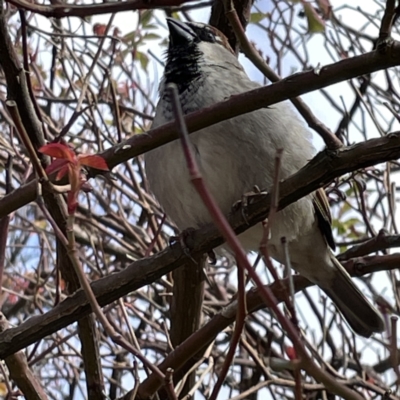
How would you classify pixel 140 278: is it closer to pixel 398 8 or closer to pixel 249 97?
pixel 249 97

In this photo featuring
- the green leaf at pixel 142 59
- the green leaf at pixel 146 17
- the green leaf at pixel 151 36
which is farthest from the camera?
the green leaf at pixel 142 59

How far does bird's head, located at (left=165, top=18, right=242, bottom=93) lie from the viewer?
3076mm

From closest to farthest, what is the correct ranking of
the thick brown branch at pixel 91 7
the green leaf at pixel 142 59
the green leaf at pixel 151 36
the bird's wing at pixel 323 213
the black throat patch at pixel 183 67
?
the thick brown branch at pixel 91 7
the black throat patch at pixel 183 67
the bird's wing at pixel 323 213
the green leaf at pixel 151 36
the green leaf at pixel 142 59

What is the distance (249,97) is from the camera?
170 centimetres

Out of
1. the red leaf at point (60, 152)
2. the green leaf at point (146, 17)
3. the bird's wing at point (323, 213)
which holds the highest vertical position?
the green leaf at point (146, 17)

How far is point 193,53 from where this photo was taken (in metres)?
3.21

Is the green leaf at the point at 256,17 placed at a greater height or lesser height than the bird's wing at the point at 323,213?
greater

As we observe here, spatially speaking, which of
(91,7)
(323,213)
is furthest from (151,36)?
(91,7)

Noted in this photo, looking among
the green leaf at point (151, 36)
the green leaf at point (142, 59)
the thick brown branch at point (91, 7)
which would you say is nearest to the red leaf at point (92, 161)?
the thick brown branch at point (91, 7)

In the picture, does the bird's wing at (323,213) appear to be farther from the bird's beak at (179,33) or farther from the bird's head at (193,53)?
the bird's beak at (179,33)

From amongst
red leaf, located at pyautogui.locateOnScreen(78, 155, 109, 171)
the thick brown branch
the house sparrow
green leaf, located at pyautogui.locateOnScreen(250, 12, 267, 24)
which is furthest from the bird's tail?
red leaf, located at pyautogui.locateOnScreen(78, 155, 109, 171)

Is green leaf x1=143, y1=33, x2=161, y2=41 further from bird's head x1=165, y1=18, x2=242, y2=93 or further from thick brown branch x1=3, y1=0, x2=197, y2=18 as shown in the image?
thick brown branch x1=3, y1=0, x2=197, y2=18

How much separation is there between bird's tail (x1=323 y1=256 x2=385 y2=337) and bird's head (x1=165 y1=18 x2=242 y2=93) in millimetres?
1000

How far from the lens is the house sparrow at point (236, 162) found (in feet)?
9.06
